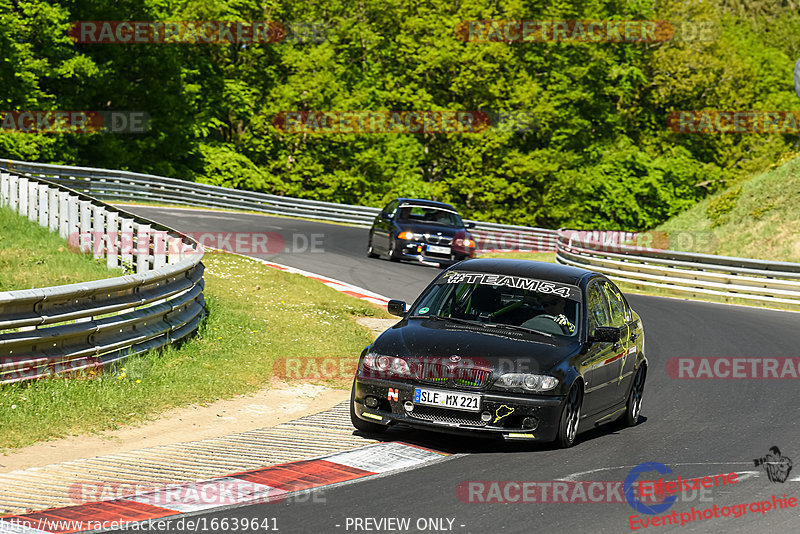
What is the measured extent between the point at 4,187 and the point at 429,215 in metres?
10.1

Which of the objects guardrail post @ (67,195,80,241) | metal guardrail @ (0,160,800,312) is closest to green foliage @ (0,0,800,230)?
metal guardrail @ (0,160,800,312)

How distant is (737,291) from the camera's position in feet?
81.8

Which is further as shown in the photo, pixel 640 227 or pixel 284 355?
pixel 640 227

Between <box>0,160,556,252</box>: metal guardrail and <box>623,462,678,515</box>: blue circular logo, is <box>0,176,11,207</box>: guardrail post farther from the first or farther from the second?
<box>623,462,678,515</box>: blue circular logo

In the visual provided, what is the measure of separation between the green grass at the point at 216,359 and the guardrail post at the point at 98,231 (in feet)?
6.05

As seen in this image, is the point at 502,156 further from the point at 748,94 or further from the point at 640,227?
the point at 748,94

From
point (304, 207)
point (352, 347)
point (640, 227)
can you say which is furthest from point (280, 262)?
point (640, 227)

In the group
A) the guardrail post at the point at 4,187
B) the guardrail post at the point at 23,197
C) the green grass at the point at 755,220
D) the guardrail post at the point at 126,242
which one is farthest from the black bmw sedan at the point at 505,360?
the green grass at the point at 755,220

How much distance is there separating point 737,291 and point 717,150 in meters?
39.8

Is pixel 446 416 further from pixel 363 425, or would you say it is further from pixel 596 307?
pixel 596 307

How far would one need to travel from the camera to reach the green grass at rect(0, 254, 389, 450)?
855 cm

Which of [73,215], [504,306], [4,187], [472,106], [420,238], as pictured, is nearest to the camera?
[504,306]

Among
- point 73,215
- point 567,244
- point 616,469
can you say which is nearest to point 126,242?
point 73,215

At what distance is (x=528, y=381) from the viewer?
8070 mm
